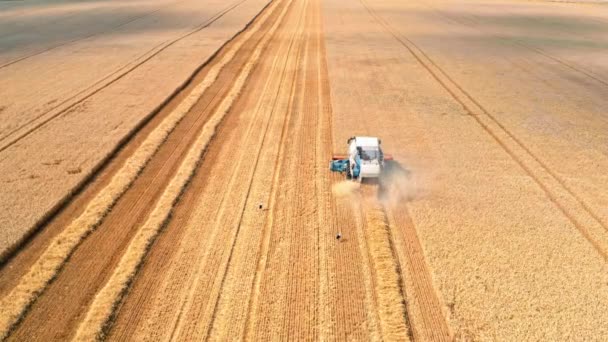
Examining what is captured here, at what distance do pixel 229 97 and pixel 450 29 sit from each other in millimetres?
31496

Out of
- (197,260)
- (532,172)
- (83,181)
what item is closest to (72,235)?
(83,181)

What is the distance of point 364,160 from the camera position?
12312 millimetres

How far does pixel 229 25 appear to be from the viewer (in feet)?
133

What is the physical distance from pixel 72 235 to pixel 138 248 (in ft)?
6.61

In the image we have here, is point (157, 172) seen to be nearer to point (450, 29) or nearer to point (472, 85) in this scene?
point (472, 85)

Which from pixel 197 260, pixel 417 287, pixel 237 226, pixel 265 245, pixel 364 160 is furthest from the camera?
pixel 364 160

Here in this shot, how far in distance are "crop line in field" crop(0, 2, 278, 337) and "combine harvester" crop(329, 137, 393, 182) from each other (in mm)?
7271

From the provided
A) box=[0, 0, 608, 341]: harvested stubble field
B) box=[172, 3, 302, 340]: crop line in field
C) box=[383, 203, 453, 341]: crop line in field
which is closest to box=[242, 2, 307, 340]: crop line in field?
box=[0, 0, 608, 341]: harvested stubble field

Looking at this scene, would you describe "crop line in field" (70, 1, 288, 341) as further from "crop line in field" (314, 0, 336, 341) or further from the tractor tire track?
"crop line in field" (314, 0, 336, 341)

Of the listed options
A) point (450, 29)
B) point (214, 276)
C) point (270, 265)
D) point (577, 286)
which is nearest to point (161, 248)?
point (214, 276)

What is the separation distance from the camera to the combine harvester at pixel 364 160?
12.2m

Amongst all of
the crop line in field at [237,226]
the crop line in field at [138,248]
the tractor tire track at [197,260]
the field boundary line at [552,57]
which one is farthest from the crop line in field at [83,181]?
the field boundary line at [552,57]

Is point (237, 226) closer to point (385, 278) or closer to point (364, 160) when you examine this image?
point (385, 278)

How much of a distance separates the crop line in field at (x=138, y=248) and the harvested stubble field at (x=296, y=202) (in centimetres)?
5
